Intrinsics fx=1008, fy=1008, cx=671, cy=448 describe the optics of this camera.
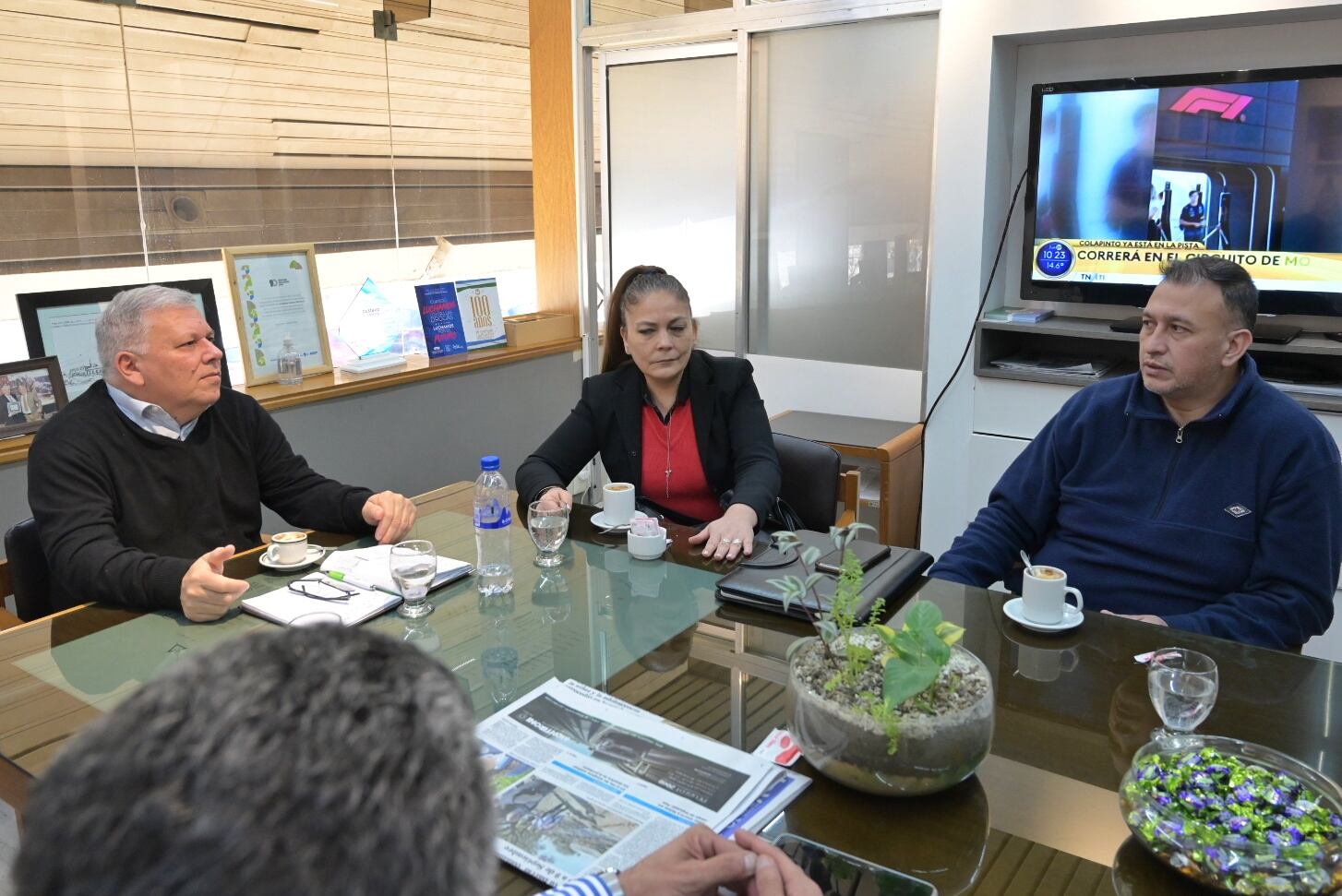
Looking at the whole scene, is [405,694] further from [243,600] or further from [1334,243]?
[1334,243]

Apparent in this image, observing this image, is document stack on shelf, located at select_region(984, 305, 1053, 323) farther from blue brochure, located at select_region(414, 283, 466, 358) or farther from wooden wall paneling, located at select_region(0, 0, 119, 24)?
wooden wall paneling, located at select_region(0, 0, 119, 24)

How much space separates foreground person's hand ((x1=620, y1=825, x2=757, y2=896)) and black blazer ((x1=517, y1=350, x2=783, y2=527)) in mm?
1443

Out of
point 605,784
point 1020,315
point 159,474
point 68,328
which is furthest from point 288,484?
point 1020,315

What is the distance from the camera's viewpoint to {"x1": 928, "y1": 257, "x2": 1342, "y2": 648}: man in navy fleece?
1858mm

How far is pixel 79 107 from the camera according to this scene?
308cm

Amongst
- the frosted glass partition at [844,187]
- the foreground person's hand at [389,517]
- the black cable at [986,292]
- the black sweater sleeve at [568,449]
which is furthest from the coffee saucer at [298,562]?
the frosted glass partition at [844,187]

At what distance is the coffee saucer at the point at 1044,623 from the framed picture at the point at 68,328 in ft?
7.45

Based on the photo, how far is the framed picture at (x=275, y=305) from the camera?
3.46 metres

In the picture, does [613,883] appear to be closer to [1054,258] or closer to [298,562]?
[298,562]

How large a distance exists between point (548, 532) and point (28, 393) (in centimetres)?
187

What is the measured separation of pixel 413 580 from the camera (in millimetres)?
1688

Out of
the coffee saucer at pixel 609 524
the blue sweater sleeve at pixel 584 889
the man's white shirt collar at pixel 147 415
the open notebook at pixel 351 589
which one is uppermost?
the man's white shirt collar at pixel 147 415

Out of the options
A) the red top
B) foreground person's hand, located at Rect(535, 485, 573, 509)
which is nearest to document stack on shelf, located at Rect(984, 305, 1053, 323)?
the red top

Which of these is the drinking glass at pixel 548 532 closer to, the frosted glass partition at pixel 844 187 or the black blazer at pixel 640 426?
the black blazer at pixel 640 426
